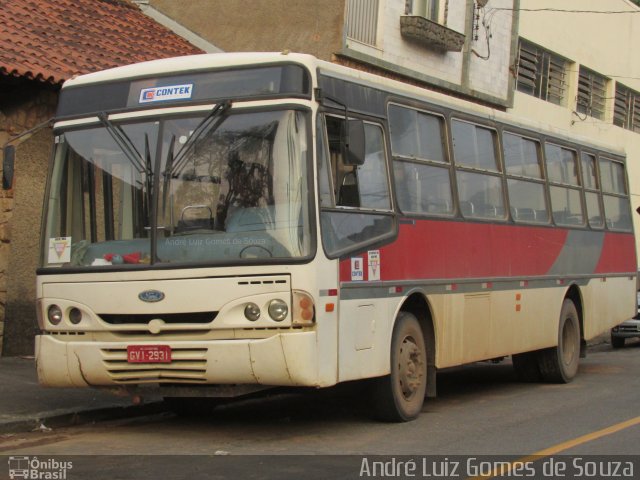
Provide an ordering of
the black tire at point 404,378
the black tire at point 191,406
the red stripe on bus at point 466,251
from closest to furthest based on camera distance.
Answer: the black tire at point 404,378 → the red stripe on bus at point 466,251 → the black tire at point 191,406

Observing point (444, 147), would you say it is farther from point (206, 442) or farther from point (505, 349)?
point (206, 442)

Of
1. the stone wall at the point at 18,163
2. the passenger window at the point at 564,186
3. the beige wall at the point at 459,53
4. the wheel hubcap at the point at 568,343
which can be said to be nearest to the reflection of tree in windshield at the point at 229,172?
the stone wall at the point at 18,163

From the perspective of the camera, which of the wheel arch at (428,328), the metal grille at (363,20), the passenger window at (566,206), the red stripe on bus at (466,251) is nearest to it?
the red stripe on bus at (466,251)

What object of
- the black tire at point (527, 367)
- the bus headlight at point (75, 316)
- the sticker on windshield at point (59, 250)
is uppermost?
the sticker on windshield at point (59, 250)

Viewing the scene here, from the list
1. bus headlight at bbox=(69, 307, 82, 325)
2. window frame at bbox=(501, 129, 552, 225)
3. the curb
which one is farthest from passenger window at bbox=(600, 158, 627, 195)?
bus headlight at bbox=(69, 307, 82, 325)

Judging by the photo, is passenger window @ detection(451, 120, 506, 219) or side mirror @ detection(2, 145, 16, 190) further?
passenger window @ detection(451, 120, 506, 219)

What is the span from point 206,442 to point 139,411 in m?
2.06

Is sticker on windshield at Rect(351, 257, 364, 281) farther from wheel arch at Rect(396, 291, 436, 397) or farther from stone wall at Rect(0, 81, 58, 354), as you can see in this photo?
stone wall at Rect(0, 81, 58, 354)

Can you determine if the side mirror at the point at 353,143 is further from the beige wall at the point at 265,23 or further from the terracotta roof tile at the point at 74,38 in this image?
the beige wall at the point at 265,23

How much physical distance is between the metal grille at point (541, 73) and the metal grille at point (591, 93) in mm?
1099

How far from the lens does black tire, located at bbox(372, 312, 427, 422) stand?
366 inches

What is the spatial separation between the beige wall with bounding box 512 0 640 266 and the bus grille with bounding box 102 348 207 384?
1798 centimetres
